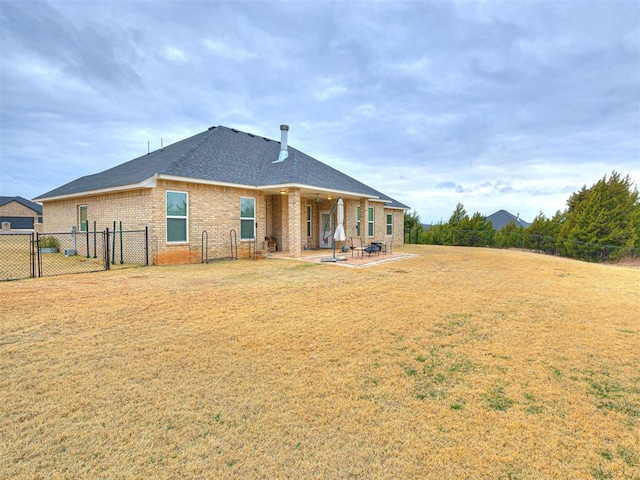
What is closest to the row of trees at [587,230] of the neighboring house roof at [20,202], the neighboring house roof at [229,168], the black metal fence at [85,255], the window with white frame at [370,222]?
the window with white frame at [370,222]

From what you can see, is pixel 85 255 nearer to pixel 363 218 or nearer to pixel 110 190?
pixel 110 190

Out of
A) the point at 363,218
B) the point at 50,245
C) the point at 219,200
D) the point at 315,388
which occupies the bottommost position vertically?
the point at 315,388

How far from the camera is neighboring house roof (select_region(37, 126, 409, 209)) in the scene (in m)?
13.3

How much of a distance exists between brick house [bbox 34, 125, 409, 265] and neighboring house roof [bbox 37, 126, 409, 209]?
55 mm

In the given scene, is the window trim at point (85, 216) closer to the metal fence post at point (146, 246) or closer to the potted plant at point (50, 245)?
the potted plant at point (50, 245)

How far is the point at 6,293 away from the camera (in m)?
7.23

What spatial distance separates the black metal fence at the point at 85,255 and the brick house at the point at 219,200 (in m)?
0.62

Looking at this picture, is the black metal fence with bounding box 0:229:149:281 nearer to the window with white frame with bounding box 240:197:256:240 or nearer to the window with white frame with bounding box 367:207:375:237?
the window with white frame with bounding box 240:197:256:240

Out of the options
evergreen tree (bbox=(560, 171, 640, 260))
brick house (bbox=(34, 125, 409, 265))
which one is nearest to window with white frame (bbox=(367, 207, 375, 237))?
brick house (bbox=(34, 125, 409, 265))

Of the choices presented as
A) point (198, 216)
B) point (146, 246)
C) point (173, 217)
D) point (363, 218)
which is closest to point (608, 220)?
point (363, 218)

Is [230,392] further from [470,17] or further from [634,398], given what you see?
[470,17]

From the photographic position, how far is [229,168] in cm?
1521

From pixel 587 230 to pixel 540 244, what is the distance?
10.1 feet

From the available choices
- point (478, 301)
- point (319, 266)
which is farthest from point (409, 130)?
point (478, 301)
